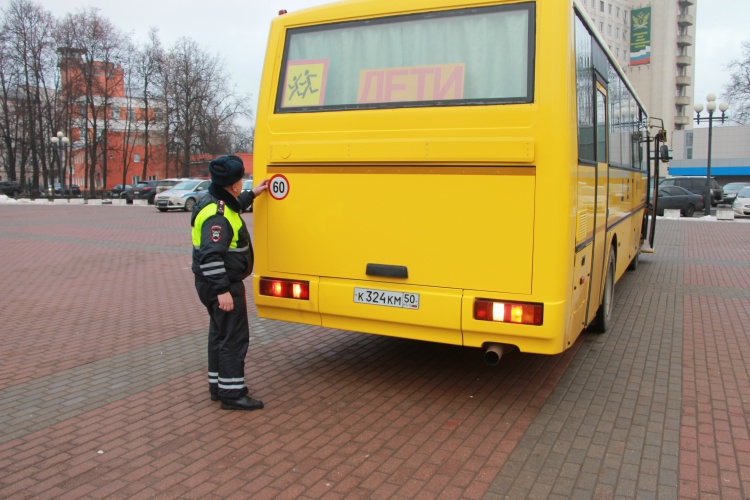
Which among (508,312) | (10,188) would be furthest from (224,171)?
(10,188)

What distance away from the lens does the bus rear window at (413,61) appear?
4445mm

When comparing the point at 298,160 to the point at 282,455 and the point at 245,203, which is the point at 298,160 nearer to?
the point at 245,203

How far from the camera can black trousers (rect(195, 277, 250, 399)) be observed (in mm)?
4617

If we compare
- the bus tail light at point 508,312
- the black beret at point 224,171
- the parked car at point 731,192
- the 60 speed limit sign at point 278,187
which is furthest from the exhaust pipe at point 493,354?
the parked car at point 731,192


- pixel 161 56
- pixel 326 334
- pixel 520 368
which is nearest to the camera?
pixel 520 368

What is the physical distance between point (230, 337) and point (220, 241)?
746 mm

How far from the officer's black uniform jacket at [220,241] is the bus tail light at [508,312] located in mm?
1722

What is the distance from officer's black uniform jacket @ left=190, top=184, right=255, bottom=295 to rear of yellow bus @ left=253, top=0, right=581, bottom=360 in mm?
656

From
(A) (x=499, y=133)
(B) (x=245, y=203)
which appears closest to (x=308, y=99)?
(B) (x=245, y=203)

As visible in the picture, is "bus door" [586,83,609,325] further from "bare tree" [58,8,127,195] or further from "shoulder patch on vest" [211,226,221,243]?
"bare tree" [58,8,127,195]

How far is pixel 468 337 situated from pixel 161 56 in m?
57.3

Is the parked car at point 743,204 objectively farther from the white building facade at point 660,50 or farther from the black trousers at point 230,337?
the white building facade at point 660,50

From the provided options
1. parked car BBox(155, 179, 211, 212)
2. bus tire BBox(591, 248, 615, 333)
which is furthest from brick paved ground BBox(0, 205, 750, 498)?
parked car BBox(155, 179, 211, 212)

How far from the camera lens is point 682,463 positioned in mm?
3836
